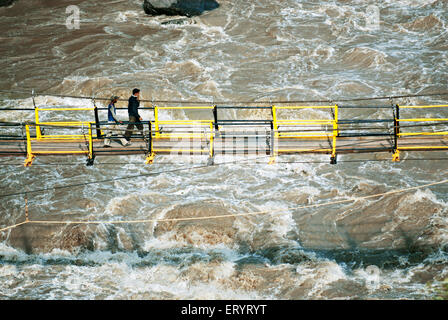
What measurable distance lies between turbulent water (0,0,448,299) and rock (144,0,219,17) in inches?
105

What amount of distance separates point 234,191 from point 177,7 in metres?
19.8

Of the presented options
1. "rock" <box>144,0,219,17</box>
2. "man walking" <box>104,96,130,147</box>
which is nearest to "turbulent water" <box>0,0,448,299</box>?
"rock" <box>144,0,219,17</box>

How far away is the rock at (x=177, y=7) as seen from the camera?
34.0 meters

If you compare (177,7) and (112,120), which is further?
(177,7)

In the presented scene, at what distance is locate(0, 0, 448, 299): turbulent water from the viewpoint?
1389cm

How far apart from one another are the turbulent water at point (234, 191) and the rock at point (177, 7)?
2.67 m

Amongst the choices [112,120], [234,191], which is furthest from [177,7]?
[112,120]

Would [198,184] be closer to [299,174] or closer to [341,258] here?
[299,174]

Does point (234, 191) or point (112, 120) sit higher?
point (112, 120)

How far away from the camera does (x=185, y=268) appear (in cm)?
1432

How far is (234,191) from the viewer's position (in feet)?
58.7

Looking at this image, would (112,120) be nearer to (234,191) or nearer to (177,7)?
(234,191)

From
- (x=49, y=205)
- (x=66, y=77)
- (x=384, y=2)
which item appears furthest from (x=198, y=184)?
(x=384, y=2)

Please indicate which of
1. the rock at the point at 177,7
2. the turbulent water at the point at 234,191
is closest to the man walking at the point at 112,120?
the turbulent water at the point at 234,191
